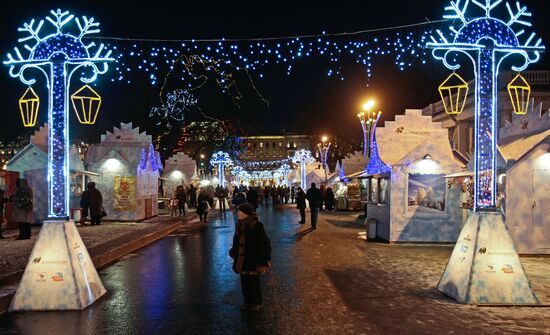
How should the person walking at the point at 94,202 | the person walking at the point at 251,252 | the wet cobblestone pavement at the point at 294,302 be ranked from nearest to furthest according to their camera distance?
the wet cobblestone pavement at the point at 294,302
the person walking at the point at 251,252
the person walking at the point at 94,202

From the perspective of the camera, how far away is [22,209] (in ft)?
52.0

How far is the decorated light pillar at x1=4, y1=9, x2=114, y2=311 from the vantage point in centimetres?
815

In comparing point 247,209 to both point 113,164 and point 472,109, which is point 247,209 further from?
point 472,109

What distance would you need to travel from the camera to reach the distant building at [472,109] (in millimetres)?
28047

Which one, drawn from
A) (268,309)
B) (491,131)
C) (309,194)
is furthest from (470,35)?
(309,194)

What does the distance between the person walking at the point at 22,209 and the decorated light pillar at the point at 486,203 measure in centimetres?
1218

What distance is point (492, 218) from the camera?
28.1 feet

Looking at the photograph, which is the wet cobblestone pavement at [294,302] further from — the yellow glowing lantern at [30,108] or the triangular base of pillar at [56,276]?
the yellow glowing lantern at [30,108]

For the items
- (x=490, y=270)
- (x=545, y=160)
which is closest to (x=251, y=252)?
(x=490, y=270)

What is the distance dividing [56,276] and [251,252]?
3056 millimetres

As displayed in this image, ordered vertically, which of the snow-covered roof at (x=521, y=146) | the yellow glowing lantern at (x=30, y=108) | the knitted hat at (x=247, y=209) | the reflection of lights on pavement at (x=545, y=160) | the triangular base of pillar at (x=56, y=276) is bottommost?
the triangular base of pillar at (x=56, y=276)

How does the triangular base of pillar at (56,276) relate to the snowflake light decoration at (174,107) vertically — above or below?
below

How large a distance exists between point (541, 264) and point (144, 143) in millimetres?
18364

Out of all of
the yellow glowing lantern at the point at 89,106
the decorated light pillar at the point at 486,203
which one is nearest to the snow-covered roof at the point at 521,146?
the decorated light pillar at the point at 486,203
